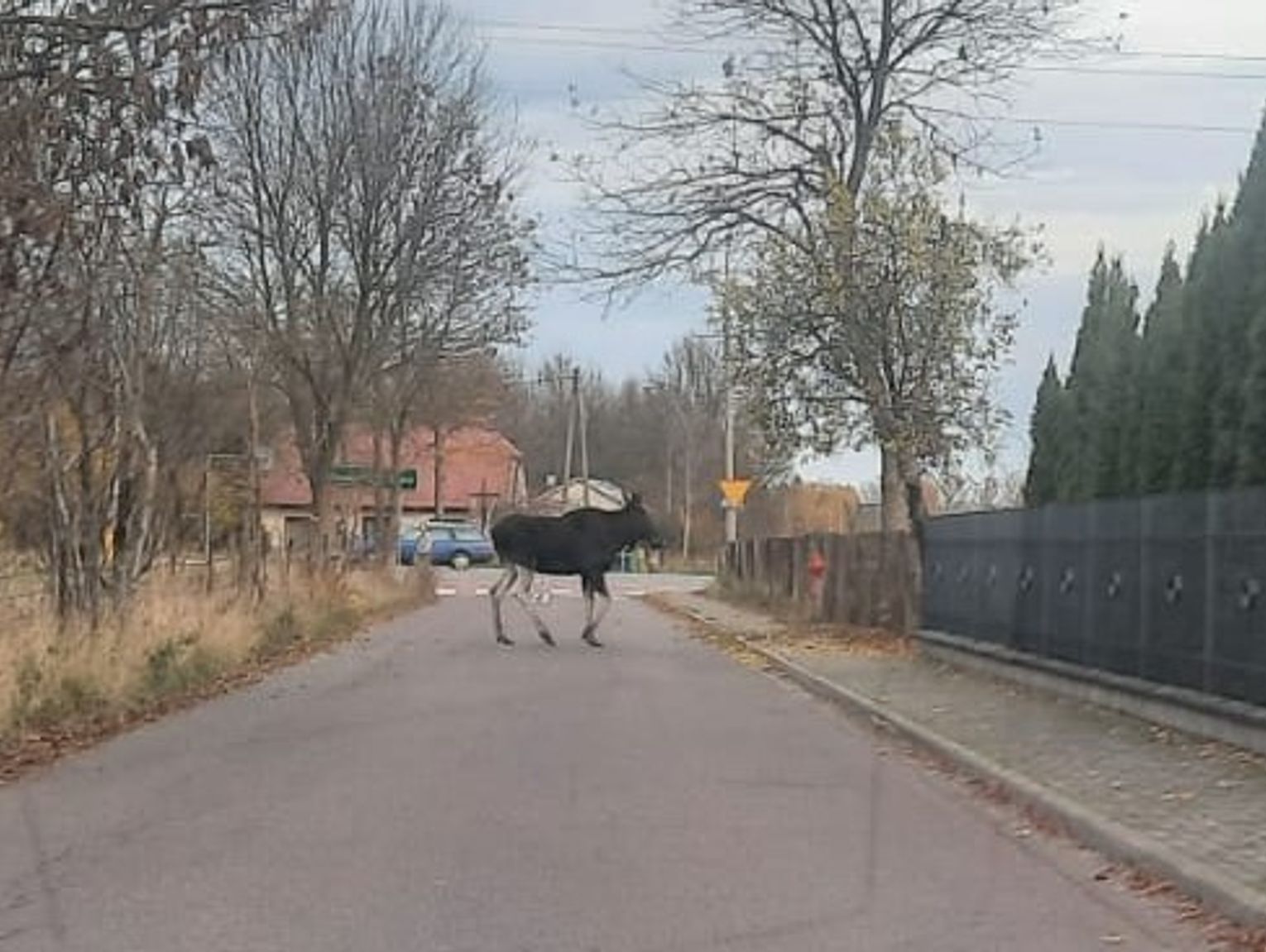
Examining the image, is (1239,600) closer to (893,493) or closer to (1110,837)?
(1110,837)

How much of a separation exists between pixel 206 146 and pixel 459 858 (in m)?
4.75

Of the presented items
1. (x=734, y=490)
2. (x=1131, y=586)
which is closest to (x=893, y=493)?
(x=1131, y=586)

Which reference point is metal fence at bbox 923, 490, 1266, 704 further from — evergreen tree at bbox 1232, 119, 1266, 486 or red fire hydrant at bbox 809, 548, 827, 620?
red fire hydrant at bbox 809, 548, 827, 620

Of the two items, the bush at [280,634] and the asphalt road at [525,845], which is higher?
the bush at [280,634]

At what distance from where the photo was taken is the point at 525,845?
38.1 ft

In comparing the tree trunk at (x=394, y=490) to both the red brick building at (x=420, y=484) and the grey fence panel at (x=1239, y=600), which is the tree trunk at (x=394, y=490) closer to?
the red brick building at (x=420, y=484)

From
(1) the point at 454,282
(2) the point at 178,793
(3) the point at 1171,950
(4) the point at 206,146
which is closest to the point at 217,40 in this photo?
(4) the point at 206,146

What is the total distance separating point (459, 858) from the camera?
11109 millimetres

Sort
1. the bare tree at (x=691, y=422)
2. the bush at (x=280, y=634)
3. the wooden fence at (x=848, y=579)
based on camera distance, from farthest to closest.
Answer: the bare tree at (x=691, y=422) < the wooden fence at (x=848, y=579) < the bush at (x=280, y=634)

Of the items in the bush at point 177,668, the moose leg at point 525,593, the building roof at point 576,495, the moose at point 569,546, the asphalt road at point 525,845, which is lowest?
the asphalt road at point 525,845

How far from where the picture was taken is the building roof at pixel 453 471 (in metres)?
63.3

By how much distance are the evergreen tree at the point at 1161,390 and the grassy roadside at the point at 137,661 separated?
9196 mm

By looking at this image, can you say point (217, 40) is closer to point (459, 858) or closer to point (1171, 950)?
point (459, 858)

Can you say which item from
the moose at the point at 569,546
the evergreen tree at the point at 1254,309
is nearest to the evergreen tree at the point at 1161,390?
the evergreen tree at the point at 1254,309
